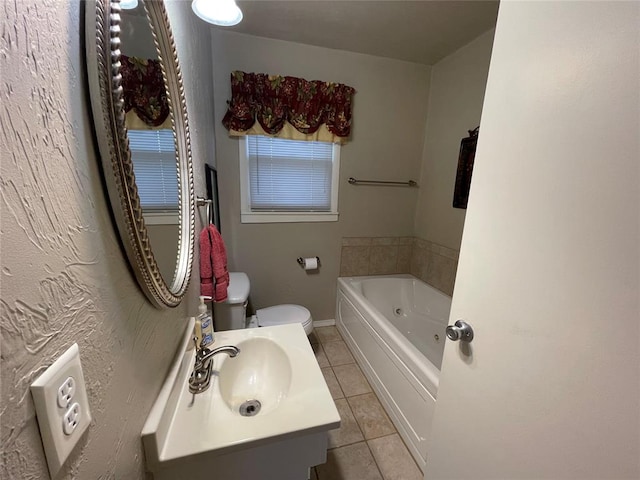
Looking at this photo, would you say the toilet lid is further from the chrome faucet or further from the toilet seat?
the chrome faucet

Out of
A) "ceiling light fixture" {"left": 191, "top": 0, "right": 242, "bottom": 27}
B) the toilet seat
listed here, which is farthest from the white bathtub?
"ceiling light fixture" {"left": 191, "top": 0, "right": 242, "bottom": 27}

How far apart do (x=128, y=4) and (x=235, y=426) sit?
103cm

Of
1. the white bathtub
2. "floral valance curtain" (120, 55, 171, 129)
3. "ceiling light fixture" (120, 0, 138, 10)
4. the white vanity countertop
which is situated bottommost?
the white bathtub

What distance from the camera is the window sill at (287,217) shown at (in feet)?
7.50

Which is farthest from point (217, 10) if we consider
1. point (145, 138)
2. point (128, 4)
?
point (145, 138)

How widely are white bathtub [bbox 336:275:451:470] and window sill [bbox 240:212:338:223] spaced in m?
0.62

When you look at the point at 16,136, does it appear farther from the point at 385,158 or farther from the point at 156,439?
the point at 385,158

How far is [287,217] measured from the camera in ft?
7.77

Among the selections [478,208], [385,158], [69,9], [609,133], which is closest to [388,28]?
[385,158]

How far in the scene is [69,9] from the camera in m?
0.35

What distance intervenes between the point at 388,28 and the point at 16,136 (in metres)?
2.27

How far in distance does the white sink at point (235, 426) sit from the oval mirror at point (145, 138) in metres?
0.32

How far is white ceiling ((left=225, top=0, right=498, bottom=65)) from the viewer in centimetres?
166

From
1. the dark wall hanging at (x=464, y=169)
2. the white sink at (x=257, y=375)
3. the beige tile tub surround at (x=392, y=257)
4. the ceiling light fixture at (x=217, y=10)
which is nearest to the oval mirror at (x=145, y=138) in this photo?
the white sink at (x=257, y=375)
